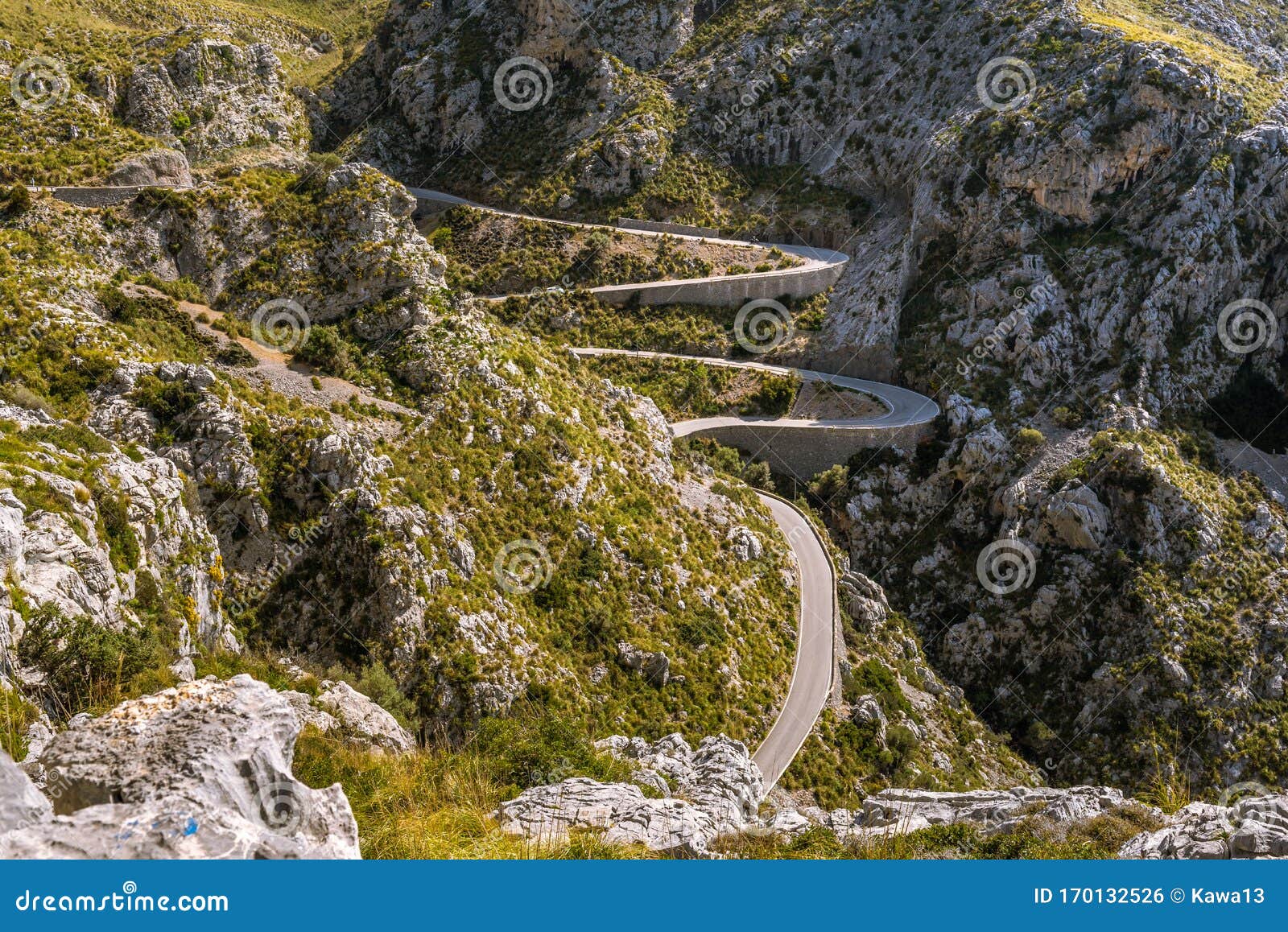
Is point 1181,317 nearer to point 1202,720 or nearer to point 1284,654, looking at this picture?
point 1284,654

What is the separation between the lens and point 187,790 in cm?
721

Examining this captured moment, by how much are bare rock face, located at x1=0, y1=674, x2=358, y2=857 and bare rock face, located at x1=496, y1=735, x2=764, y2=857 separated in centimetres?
297

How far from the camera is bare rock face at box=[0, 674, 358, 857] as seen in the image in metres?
6.66

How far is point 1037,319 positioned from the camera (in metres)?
57.6

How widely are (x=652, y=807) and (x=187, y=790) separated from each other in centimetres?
928

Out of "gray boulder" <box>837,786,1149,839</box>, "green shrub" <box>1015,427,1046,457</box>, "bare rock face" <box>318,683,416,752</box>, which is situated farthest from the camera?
"green shrub" <box>1015,427,1046,457</box>

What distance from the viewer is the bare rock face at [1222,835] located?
41.2 ft

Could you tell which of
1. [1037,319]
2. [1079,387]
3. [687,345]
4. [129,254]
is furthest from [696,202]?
[129,254]

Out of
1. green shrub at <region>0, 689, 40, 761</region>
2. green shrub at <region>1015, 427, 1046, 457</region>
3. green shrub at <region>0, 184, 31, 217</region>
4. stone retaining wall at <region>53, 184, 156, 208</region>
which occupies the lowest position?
green shrub at <region>1015, 427, 1046, 457</region>

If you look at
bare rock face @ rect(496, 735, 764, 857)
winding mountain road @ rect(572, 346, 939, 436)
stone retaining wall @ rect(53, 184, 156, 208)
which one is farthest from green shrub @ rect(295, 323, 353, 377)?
winding mountain road @ rect(572, 346, 939, 436)

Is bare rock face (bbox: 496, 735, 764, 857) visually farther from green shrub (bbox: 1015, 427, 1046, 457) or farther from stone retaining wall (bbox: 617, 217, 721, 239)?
stone retaining wall (bbox: 617, 217, 721, 239)

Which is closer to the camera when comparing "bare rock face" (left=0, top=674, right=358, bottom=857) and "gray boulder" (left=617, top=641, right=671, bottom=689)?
"bare rock face" (left=0, top=674, right=358, bottom=857)

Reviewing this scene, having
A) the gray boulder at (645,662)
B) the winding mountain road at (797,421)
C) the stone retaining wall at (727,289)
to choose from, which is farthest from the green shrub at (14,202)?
the stone retaining wall at (727,289)

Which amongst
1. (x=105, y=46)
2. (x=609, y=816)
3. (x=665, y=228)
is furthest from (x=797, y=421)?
(x=105, y=46)
